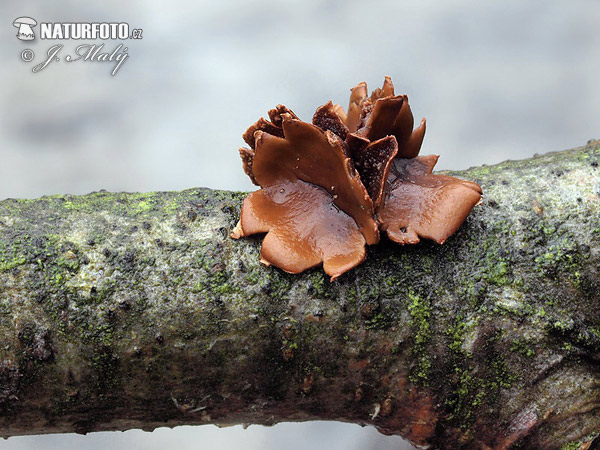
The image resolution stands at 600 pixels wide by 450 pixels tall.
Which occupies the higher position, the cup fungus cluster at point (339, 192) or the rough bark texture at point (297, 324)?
the cup fungus cluster at point (339, 192)

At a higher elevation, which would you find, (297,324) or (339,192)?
(339,192)

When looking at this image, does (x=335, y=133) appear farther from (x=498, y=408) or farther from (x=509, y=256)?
(x=498, y=408)

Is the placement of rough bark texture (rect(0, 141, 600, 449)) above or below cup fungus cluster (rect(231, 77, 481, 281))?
below

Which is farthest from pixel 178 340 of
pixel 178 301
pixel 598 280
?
pixel 598 280
